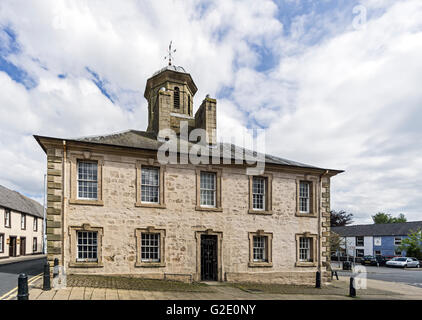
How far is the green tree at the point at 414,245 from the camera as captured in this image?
136 ft

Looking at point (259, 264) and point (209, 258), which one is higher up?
point (209, 258)

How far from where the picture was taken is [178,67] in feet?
82.8

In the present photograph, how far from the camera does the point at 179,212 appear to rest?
16.1 m

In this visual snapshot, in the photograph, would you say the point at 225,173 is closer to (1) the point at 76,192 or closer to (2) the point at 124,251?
(2) the point at 124,251

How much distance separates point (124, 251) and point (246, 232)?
6829 mm

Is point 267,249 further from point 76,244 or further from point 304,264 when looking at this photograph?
point 76,244

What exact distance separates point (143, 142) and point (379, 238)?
1812 inches

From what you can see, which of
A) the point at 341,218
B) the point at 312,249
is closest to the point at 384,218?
the point at 341,218

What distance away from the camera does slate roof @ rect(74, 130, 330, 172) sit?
51.5 ft

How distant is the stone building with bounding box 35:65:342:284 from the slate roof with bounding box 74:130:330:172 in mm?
73

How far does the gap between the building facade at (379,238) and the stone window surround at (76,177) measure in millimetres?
40064

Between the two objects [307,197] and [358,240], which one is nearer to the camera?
[307,197]

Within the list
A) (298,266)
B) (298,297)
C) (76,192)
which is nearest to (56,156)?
(76,192)

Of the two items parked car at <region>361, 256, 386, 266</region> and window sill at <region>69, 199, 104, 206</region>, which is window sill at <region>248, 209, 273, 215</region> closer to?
window sill at <region>69, 199, 104, 206</region>
